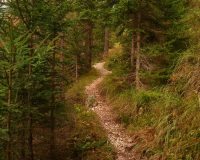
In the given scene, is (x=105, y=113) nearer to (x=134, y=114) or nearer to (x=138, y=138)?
(x=134, y=114)

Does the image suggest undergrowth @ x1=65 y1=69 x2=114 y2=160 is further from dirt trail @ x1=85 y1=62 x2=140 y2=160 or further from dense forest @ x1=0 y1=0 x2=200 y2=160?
dirt trail @ x1=85 y1=62 x2=140 y2=160

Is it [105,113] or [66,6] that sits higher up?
[66,6]

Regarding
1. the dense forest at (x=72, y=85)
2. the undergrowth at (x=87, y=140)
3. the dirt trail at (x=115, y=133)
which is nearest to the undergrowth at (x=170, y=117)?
the dense forest at (x=72, y=85)

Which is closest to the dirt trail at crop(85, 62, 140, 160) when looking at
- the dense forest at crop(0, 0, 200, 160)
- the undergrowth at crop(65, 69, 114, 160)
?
the dense forest at crop(0, 0, 200, 160)

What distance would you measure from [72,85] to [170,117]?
2.91 meters

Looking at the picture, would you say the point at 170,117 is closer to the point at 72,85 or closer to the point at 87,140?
the point at 87,140

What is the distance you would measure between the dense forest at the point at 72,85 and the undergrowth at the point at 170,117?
2 centimetres

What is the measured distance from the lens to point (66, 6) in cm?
318

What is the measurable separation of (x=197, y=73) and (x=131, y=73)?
251cm

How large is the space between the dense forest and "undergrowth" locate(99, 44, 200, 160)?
19 mm

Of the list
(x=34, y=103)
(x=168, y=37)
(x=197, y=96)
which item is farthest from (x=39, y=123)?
(x=168, y=37)

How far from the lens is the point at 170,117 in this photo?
3.89 m

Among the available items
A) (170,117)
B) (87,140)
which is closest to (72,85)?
(87,140)

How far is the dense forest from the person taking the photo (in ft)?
7.84
